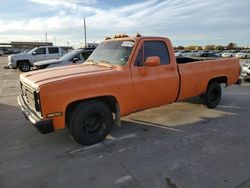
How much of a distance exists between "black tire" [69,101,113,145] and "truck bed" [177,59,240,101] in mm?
2115

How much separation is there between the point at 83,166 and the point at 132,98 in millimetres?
1697

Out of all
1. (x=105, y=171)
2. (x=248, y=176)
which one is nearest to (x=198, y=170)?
(x=248, y=176)

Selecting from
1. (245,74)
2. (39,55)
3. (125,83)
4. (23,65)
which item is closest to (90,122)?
(125,83)

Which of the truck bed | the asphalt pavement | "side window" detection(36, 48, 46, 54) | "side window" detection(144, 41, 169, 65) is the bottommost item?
the asphalt pavement

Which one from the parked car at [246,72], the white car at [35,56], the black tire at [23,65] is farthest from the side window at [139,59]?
the black tire at [23,65]

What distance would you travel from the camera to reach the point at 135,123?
5961mm

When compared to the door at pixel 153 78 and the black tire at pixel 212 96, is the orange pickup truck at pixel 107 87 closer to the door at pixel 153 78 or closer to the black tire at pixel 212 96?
the door at pixel 153 78

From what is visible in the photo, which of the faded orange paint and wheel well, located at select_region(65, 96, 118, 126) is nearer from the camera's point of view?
the faded orange paint

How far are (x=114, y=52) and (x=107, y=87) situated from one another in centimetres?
113

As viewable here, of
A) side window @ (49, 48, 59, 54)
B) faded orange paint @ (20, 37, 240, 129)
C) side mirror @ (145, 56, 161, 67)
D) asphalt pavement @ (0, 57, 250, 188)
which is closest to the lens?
asphalt pavement @ (0, 57, 250, 188)

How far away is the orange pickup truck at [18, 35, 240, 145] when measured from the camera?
416 cm

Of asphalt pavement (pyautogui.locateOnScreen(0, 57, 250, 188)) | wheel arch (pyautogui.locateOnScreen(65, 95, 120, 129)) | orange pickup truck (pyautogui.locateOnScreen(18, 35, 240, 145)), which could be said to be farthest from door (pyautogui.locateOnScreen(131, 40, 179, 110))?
asphalt pavement (pyautogui.locateOnScreen(0, 57, 250, 188))

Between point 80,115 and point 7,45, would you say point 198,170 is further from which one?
point 7,45

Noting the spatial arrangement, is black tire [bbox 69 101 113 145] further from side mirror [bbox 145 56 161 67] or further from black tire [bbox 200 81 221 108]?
black tire [bbox 200 81 221 108]
